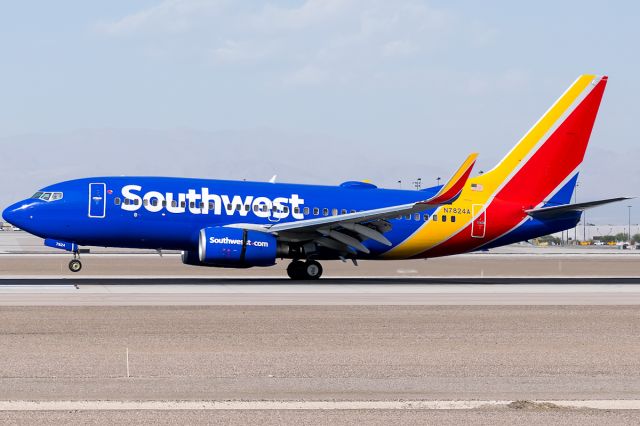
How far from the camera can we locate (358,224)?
3988 cm

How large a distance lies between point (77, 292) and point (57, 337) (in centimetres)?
1255

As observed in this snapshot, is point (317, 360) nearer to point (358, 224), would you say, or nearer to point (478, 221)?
point (358, 224)

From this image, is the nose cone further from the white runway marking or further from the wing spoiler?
the white runway marking

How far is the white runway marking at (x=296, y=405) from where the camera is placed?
12375 millimetres

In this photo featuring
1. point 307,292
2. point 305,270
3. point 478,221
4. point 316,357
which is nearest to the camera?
point 316,357

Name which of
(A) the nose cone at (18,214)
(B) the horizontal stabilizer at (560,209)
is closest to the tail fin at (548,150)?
(B) the horizontal stabilizer at (560,209)

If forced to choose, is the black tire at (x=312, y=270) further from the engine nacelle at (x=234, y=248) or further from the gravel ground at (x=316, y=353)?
the gravel ground at (x=316, y=353)

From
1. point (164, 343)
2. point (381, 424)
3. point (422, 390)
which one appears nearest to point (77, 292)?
point (164, 343)

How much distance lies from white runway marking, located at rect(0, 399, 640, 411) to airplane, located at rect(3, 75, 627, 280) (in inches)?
975

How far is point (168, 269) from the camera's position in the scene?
55156mm

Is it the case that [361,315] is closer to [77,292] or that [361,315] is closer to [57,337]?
[57,337]

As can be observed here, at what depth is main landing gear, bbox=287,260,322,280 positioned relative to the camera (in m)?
41.2

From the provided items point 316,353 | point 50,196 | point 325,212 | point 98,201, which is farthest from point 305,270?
point 316,353

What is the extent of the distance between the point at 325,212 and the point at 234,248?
→ 18.0 ft
